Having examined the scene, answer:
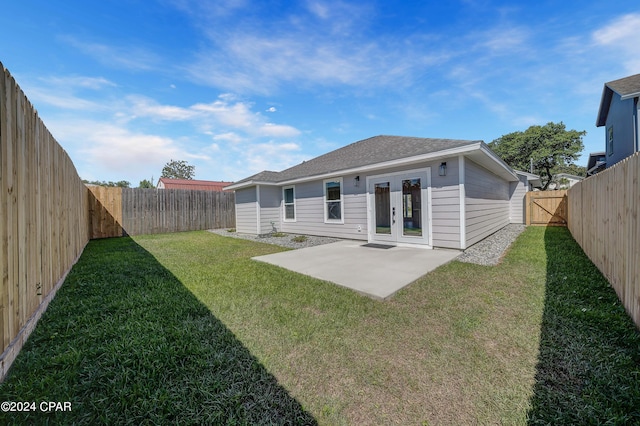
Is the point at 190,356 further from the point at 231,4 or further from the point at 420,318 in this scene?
the point at 231,4

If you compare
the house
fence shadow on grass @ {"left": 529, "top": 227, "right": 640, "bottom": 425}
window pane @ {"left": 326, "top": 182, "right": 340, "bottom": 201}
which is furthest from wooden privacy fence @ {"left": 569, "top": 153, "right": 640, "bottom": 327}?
window pane @ {"left": 326, "top": 182, "right": 340, "bottom": 201}

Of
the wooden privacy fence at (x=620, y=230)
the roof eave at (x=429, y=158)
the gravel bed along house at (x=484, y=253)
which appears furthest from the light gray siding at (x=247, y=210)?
the wooden privacy fence at (x=620, y=230)

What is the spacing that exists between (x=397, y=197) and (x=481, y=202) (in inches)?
120

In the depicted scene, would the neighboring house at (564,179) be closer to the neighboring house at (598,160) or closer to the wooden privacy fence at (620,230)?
the neighboring house at (598,160)

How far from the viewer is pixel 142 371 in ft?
6.29

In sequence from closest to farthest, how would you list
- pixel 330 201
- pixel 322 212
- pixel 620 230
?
pixel 620 230 < pixel 330 201 < pixel 322 212

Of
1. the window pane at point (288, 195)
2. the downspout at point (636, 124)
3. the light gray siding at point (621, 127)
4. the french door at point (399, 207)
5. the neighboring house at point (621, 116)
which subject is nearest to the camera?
the french door at point (399, 207)

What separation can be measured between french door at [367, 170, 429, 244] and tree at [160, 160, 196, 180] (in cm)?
4450

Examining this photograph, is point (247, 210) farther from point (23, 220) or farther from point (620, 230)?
point (620, 230)

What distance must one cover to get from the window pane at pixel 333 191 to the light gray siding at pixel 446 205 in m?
3.40

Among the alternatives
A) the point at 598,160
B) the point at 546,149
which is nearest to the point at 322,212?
the point at 598,160

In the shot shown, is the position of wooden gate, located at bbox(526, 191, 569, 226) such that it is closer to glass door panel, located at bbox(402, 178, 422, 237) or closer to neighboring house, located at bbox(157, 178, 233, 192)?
glass door panel, located at bbox(402, 178, 422, 237)

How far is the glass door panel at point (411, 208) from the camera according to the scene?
6.93 meters

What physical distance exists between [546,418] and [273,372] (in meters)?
1.80
